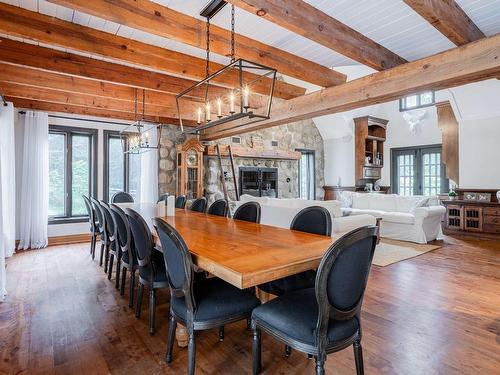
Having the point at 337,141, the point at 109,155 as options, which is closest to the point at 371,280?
the point at 109,155

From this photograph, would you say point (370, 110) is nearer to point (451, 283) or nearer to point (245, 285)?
point (451, 283)

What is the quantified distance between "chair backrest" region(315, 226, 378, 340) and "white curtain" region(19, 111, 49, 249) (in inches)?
222

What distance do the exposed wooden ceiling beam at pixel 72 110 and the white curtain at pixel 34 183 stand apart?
0.15m

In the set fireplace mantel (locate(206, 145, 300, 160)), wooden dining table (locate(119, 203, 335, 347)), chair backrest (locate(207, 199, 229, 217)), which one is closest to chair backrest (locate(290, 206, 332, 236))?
wooden dining table (locate(119, 203, 335, 347))

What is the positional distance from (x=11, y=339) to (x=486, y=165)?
8.20 meters

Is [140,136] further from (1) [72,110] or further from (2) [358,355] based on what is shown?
(2) [358,355]

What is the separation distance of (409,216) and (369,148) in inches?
148

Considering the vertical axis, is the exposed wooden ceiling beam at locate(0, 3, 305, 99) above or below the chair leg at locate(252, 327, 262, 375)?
above

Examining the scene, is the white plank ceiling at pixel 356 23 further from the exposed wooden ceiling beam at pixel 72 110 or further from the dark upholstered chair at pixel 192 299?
the exposed wooden ceiling beam at pixel 72 110

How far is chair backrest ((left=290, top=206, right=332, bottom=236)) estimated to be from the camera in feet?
7.74

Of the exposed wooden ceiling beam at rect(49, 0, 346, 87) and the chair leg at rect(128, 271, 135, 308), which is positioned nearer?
the exposed wooden ceiling beam at rect(49, 0, 346, 87)

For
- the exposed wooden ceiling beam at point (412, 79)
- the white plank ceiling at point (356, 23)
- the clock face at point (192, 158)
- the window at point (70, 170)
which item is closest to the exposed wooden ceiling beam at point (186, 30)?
the white plank ceiling at point (356, 23)

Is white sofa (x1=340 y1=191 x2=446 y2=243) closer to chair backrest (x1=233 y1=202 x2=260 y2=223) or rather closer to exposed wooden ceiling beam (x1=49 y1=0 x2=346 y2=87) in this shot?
exposed wooden ceiling beam (x1=49 y1=0 x2=346 y2=87)

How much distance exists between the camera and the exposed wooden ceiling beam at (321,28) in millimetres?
2104
